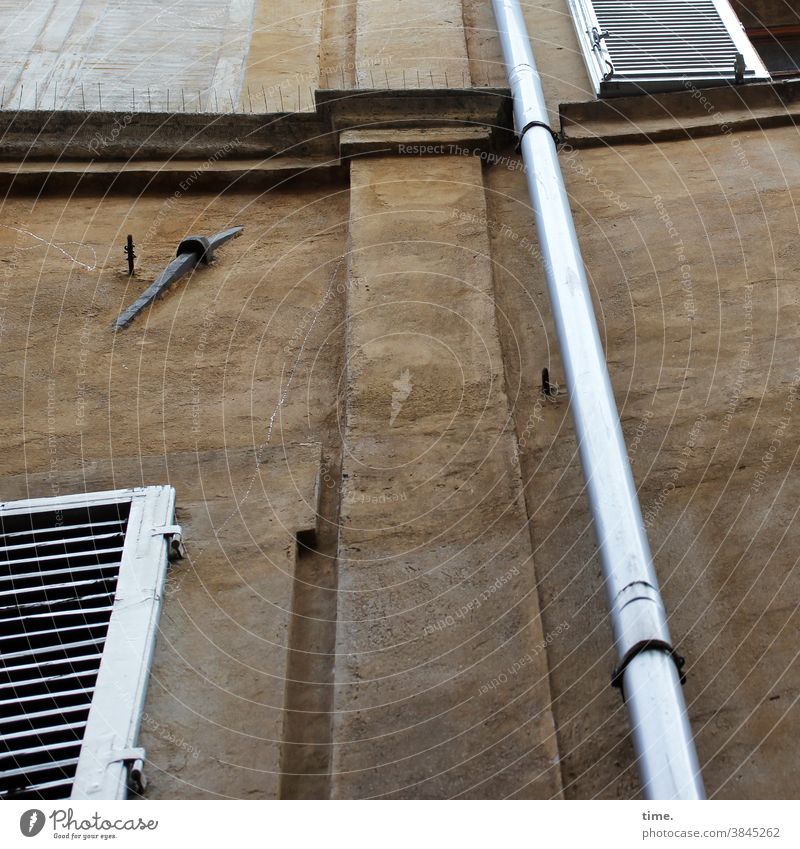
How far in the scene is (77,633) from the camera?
500cm

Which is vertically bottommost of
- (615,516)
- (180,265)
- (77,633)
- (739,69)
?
(77,633)

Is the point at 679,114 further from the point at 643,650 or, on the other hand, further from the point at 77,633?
the point at 77,633

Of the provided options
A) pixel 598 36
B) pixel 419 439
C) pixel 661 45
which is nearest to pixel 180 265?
pixel 419 439

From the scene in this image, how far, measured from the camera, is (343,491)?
5559mm

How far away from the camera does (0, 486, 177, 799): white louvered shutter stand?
14.8ft

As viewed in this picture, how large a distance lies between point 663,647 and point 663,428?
5.45 feet

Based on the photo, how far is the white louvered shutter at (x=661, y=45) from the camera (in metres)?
8.39

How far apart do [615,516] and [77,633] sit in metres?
2.28

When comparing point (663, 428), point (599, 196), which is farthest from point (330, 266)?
point (663, 428)

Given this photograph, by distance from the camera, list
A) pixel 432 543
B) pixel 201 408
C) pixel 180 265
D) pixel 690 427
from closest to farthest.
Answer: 1. pixel 432 543
2. pixel 690 427
3. pixel 201 408
4. pixel 180 265

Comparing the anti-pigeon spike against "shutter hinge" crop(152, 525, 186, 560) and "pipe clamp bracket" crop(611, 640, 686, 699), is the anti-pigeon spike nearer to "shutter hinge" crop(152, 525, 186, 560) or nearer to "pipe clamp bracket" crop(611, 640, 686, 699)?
"shutter hinge" crop(152, 525, 186, 560)

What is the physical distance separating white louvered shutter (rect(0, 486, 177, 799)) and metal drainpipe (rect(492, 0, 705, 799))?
1869mm

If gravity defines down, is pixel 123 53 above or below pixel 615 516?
above
